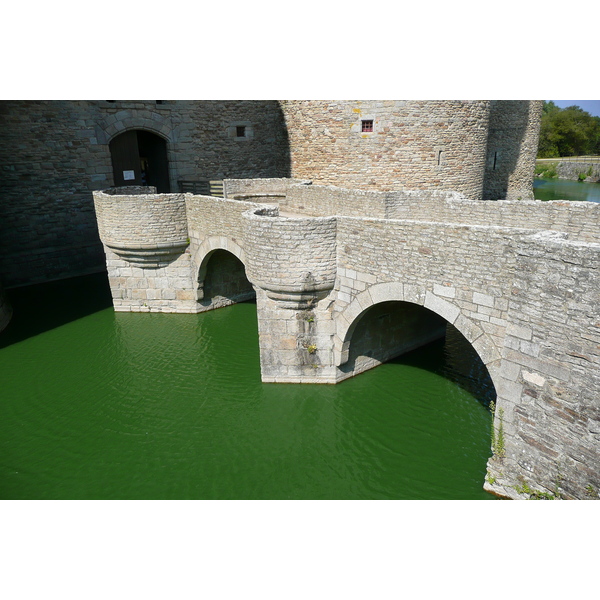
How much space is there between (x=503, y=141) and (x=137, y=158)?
13.6 m

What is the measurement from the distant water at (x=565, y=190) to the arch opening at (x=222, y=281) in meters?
21.6

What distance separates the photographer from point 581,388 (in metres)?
4.91

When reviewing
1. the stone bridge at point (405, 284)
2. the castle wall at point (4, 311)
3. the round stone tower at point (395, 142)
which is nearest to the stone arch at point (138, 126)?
the stone bridge at point (405, 284)

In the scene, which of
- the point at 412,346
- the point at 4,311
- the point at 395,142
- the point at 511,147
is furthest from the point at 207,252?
the point at 511,147

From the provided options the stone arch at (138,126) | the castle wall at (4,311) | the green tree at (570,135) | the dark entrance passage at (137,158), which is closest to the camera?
the castle wall at (4,311)

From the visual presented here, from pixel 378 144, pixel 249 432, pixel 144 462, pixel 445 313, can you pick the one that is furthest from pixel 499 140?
pixel 144 462

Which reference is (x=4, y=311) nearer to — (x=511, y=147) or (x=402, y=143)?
(x=402, y=143)

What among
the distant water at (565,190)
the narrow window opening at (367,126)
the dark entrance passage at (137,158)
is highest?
the narrow window opening at (367,126)

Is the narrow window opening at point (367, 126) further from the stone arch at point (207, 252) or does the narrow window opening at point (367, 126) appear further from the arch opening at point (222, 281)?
the stone arch at point (207, 252)

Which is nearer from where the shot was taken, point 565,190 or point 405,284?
point 405,284

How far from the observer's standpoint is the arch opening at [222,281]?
41.1 feet

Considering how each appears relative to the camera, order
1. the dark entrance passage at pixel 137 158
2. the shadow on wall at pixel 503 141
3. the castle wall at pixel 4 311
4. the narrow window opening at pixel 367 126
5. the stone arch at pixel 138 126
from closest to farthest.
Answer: the castle wall at pixel 4 311 < the narrow window opening at pixel 367 126 < the stone arch at pixel 138 126 < the dark entrance passage at pixel 137 158 < the shadow on wall at pixel 503 141

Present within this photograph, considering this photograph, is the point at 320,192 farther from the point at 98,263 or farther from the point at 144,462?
the point at 98,263

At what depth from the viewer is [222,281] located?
13.0m
